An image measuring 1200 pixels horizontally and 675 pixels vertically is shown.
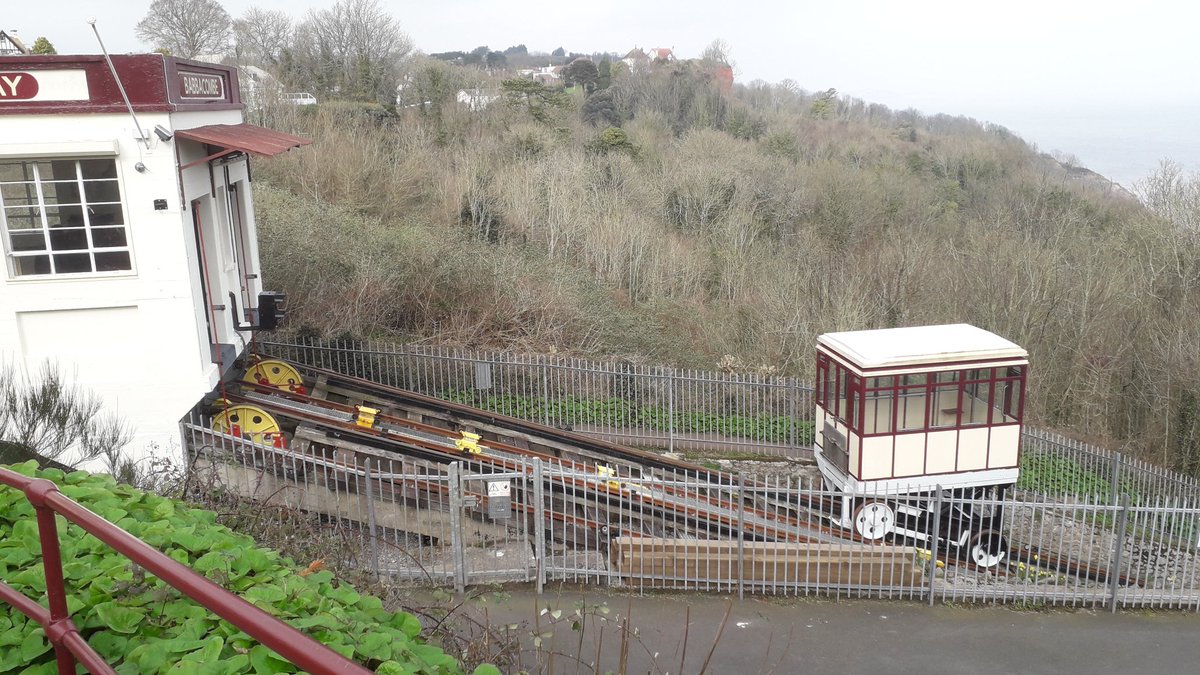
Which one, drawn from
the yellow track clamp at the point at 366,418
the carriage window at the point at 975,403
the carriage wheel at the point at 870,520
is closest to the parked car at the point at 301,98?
the yellow track clamp at the point at 366,418

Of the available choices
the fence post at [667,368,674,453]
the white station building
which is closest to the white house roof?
the fence post at [667,368,674,453]

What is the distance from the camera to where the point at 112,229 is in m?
10.2

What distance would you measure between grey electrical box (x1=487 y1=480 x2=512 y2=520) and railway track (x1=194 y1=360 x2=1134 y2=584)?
0.22 m

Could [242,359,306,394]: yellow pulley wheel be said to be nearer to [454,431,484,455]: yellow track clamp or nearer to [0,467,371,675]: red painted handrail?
[454,431,484,455]: yellow track clamp

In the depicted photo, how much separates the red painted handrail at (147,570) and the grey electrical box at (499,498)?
6.57 metres

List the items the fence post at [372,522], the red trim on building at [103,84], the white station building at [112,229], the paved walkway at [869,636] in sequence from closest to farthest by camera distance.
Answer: the paved walkway at [869,636] < the fence post at [372,522] < the red trim on building at [103,84] < the white station building at [112,229]

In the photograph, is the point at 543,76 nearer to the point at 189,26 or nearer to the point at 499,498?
the point at 189,26

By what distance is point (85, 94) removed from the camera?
9.73m

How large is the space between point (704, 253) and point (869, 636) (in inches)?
798

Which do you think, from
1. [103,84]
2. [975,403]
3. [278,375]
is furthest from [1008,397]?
[103,84]

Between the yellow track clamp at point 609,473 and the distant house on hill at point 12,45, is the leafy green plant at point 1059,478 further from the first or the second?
the distant house on hill at point 12,45

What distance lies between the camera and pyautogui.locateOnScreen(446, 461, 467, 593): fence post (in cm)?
918

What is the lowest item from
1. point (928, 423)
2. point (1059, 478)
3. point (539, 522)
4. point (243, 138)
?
point (1059, 478)

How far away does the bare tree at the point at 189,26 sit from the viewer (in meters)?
43.8
